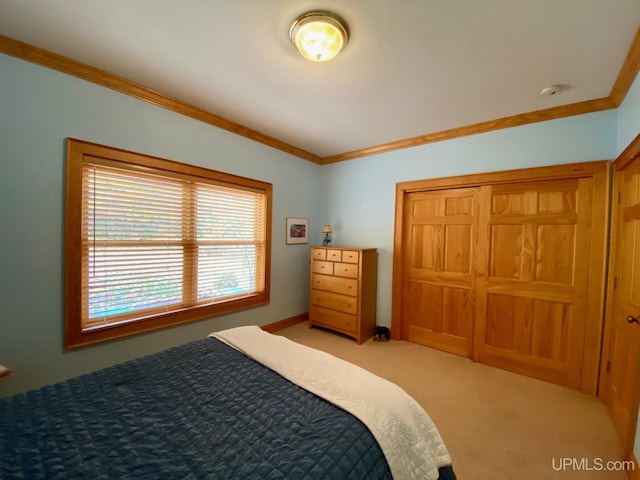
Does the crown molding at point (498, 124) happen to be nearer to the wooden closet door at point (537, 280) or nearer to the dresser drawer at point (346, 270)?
the wooden closet door at point (537, 280)

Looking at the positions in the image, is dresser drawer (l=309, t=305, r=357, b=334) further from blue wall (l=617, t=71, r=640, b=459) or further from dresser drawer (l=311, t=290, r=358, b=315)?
blue wall (l=617, t=71, r=640, b=459)

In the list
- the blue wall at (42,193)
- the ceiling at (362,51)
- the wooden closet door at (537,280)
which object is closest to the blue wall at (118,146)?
the blue wall at (42,193)

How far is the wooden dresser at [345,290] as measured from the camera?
3.28 m

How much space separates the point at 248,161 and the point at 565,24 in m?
2.85

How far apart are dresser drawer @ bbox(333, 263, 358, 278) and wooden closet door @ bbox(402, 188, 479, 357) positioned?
0.68m

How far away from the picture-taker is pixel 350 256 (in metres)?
3.32

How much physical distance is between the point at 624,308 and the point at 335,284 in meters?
2.57

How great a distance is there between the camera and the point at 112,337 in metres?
2.18

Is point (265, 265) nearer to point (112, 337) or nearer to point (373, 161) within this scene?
point (112, 337)

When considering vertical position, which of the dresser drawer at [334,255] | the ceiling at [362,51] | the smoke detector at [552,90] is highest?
the ceiling at [362,51]

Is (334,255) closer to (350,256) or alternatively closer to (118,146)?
(350,256)

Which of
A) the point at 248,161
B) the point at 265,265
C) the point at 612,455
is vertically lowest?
the point at 612,455

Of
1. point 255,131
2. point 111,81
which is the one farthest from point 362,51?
point 111,81

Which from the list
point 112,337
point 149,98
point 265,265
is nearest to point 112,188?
point 149,98
